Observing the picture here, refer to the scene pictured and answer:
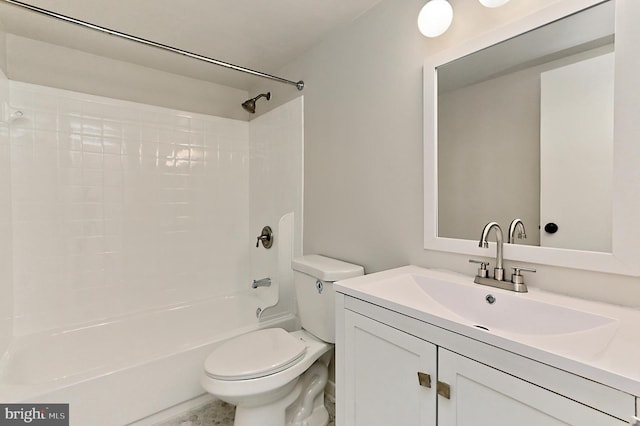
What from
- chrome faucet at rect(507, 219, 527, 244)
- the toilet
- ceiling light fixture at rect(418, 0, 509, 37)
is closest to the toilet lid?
the toilet

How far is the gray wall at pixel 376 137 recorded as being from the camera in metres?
1.25

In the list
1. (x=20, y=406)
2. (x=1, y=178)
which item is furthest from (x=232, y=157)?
(x=20, y=406)

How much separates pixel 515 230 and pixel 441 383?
610mm

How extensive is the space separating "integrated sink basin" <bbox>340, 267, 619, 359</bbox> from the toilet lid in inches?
22.6

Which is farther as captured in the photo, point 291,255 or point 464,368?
point 291,255

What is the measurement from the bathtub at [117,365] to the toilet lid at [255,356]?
0.28 meters

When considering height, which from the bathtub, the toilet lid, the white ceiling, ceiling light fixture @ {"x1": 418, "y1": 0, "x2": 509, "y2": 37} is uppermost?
the white ceiling

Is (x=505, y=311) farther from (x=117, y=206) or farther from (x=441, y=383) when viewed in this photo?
(x=117, y=206)

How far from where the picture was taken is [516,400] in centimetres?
69

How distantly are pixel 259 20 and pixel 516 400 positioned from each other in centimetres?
202

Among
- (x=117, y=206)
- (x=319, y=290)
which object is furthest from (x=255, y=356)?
(x=117, y=206)

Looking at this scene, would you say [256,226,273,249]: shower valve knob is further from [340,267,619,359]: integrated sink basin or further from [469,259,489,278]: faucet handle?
[469,259,489,278]: faucet handle

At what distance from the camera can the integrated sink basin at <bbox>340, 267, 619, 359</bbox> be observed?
2.40 ft

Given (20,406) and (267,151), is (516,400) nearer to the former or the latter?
(20,406)
